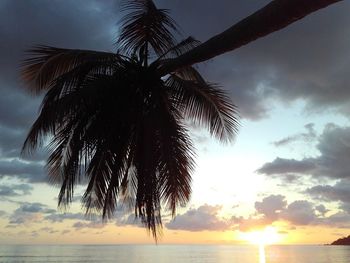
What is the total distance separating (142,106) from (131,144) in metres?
0.75

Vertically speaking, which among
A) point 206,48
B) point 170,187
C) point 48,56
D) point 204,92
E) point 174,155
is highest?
point 48,56

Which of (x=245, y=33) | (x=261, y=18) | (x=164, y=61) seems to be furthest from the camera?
(x=164, y=61)

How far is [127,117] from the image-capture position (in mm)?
9133

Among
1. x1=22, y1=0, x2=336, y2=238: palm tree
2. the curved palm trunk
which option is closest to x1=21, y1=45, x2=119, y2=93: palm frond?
x1=22, y1=0, x2=336, y2=238: palm tree

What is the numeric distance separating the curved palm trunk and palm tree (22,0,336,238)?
6.93 feet

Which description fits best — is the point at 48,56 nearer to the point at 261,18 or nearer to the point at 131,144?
the point at 131,144

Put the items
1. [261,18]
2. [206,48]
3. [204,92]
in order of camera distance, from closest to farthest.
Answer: [261,18]
[206,48]
[204,92]

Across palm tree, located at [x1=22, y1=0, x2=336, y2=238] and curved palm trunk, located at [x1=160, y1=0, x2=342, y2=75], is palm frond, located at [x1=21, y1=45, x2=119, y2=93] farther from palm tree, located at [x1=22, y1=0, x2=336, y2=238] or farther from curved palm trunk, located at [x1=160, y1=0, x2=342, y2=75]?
curved palm trunk, located at [x1=160, y1=0, x2=342, y2=75]

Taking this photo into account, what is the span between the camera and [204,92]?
388 inches

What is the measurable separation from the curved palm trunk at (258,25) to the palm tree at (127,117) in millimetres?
2114

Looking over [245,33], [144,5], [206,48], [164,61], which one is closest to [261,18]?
[245,33]

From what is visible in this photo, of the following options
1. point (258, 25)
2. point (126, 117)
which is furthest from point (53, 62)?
point (258, 25)

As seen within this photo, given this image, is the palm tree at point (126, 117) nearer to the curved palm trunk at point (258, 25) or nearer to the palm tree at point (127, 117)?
the palm tree at point (127, 117)

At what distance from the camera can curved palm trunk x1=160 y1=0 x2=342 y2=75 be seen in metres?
4.69
